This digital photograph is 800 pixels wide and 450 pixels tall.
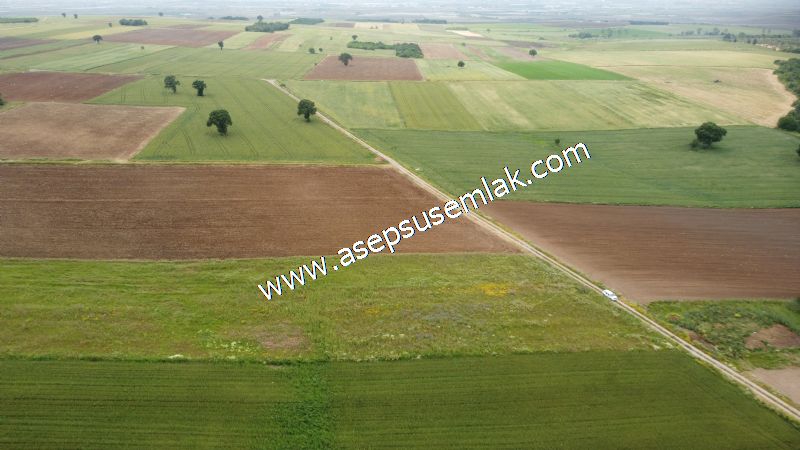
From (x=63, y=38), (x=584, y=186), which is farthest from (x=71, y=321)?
(x=63, y=38)

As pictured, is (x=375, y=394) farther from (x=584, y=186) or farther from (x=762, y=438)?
(x=584, y=186)

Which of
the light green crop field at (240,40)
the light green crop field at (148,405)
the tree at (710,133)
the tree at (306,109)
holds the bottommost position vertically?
the light green crop field at (148,405)

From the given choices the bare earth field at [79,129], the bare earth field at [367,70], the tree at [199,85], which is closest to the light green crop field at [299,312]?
the bare earth field at [79,129]

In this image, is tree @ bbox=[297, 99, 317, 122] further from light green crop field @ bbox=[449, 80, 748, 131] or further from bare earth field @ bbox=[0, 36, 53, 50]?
bare earth field @ bbox=[0, 36, 53, 50]

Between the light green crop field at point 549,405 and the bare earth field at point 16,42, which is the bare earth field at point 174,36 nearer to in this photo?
the bare earth field at point 16,42

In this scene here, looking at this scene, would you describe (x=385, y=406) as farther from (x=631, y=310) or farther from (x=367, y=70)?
(x=367, y=70)
